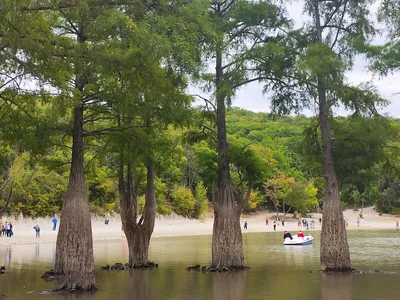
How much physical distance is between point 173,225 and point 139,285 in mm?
47634

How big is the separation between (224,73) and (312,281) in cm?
885

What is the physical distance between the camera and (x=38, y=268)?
22375 mm

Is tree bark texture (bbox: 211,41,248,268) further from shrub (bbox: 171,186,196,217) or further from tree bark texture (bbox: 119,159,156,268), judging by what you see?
shrub (bbox: 171,186,196,217)

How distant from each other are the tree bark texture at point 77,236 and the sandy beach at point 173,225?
85.4 ft

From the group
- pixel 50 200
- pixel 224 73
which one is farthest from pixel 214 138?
pixel 50 200

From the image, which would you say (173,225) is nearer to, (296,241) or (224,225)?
(296,241)

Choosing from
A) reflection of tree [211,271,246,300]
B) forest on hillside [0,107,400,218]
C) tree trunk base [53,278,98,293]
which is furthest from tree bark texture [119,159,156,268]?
tree trunk base [53,278,98,293]

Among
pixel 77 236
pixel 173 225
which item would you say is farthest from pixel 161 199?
pixel 77 236

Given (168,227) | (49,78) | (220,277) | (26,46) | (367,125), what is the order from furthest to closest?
(168,227) < (367,125) < (220,277) < (49,78) < (26,46)

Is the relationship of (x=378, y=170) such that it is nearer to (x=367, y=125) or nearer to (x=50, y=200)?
(x=367, y=125)

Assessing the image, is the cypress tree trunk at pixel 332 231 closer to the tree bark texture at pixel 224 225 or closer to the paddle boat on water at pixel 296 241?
the tree bark texture at pixel 224 225

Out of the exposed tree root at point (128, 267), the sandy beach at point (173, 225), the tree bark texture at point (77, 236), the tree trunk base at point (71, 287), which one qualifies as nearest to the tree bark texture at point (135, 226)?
the exposed tree root at point (128, 267)

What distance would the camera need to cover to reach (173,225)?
211 ft

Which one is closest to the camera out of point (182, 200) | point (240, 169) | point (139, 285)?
point (139, 285)
